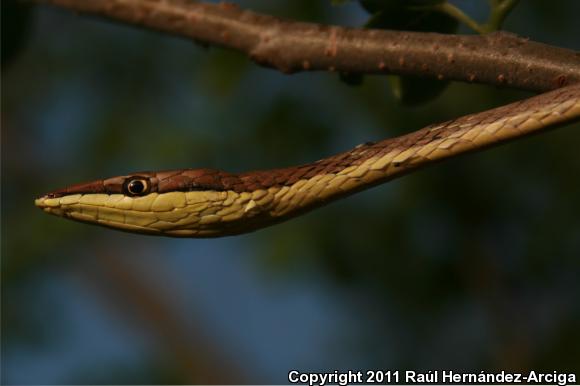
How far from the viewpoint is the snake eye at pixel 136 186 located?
3.55 meters

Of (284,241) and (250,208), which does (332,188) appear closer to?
(250,208)

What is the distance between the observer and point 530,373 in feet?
14.3

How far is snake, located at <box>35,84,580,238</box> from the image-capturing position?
2.97m

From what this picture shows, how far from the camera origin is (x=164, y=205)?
350 centimetres

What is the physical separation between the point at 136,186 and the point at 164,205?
0.15 meters

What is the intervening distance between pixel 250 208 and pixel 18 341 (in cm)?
434

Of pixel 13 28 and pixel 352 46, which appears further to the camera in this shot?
pixel 13 28

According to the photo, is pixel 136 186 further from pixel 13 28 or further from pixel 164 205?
pixel 13 28

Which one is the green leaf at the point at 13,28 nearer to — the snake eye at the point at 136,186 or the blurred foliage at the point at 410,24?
the snake eye at the point at 136,186

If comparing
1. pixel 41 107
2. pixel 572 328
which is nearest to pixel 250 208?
pixel 572 328

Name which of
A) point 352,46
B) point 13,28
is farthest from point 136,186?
point 352,46

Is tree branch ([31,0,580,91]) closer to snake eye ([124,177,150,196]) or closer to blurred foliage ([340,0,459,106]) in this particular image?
blurred foliage ([340,0,459,106])

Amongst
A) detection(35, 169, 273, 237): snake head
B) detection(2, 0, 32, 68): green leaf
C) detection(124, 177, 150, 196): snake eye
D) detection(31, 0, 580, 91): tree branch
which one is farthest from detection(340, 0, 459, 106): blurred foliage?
detection(2, 0, 32, 68): green leaf

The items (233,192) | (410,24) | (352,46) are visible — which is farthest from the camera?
(233,192)
